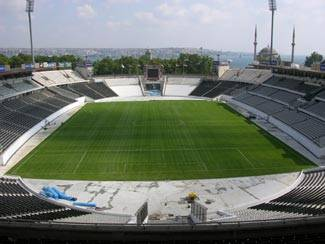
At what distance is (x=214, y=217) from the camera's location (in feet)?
103

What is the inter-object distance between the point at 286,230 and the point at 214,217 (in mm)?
10487

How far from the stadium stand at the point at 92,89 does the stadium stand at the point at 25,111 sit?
1159 cm

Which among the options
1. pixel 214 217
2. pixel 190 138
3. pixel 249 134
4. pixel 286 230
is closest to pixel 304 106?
pixel 249 134

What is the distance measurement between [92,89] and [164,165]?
70.2 metres

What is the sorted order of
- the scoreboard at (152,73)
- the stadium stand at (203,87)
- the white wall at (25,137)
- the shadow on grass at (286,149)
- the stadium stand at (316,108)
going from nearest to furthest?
the shadow on grass at (286,149) < the white wall at (25,137) < the stadium stand at (316,108) < the stadium stand at (203,87) < the scoreboard at (152,73)

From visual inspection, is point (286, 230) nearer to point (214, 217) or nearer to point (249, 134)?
point (214, 217)

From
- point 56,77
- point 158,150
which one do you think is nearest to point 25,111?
point 158,150

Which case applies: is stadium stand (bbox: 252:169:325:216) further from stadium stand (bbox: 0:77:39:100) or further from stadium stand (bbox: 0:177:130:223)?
stadium stand (bbox: 0:77:39:100)

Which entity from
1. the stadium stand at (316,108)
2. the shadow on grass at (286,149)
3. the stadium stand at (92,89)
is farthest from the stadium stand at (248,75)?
the shadow on grass at (286,149)

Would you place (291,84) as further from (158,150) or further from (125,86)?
(125,86)

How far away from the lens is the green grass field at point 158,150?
43594mm

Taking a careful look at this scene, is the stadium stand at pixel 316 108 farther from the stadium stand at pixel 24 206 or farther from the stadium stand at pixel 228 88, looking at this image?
the stadium stand at pixel 24 206

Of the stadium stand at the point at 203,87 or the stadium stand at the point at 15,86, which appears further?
the stadium stand at the point at 203,87

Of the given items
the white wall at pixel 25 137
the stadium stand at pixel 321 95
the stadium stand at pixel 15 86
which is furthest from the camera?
the stadium stand at pixel 15 86
